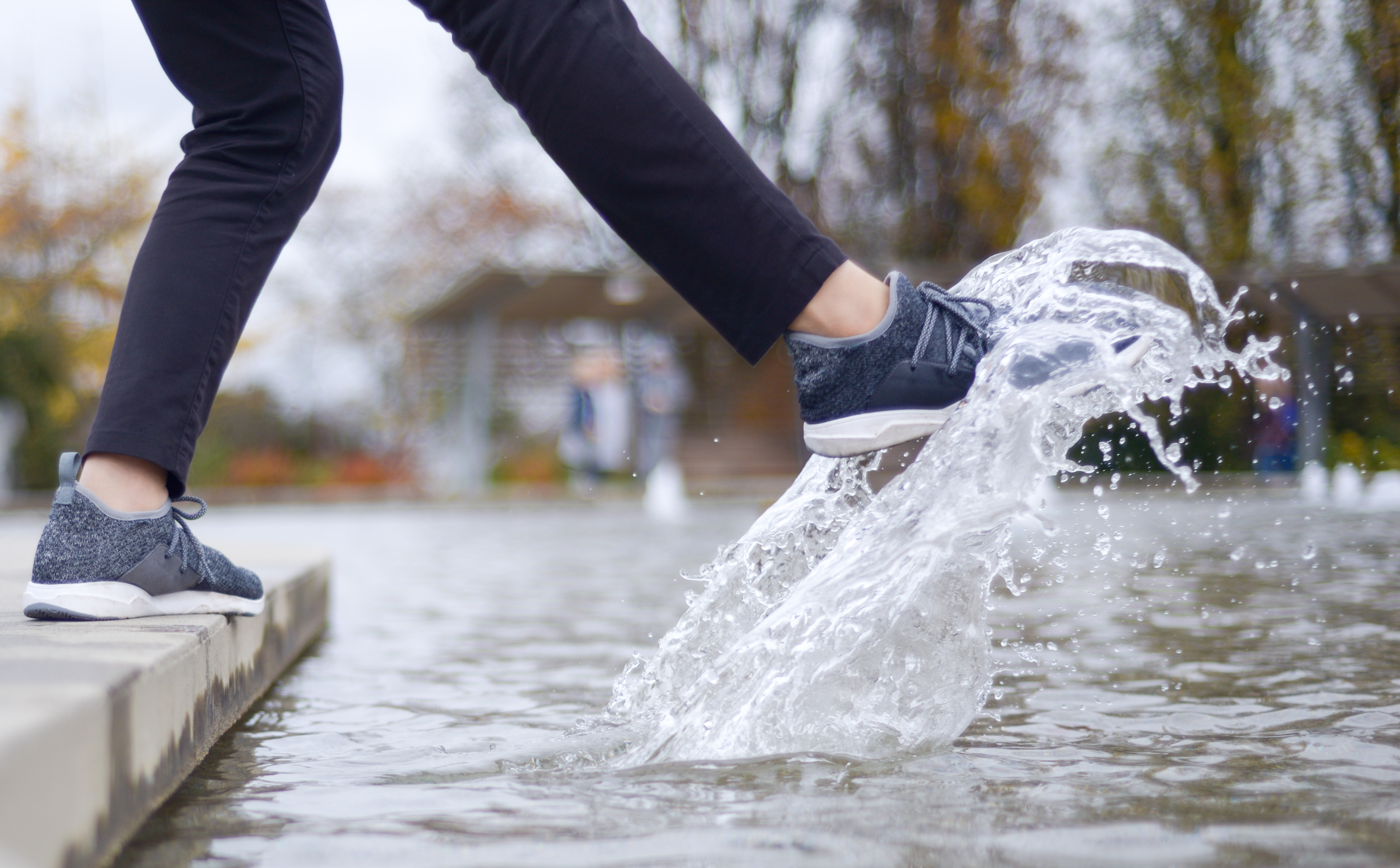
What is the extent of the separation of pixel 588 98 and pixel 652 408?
14.9 m

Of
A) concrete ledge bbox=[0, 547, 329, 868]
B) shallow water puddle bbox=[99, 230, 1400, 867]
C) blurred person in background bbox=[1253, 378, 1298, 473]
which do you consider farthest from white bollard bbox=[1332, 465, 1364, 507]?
concrete ledge bbox=[0, 547, 329, 868]

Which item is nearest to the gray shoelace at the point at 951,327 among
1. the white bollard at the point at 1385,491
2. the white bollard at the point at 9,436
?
the white bollard at the point at 1385,491

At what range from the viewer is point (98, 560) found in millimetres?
1651

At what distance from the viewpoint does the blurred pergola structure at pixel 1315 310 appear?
790cm

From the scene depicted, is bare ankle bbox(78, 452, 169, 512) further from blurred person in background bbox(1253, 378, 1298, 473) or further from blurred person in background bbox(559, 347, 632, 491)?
blurred person in background bbox(559, 347, 632, 491)

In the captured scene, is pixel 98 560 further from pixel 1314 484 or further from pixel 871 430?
pixel 1314 484

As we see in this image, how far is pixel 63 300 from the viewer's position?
1000 inches

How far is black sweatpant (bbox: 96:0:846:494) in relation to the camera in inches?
60.2

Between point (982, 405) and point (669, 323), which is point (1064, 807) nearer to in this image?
point (982, 405)

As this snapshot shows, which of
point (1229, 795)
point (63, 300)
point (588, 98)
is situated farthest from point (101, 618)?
point (63, 300)

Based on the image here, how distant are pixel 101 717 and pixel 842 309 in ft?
2.91

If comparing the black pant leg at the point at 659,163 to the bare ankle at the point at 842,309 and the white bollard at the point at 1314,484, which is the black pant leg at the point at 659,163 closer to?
the bare ankle at the point at 842,309

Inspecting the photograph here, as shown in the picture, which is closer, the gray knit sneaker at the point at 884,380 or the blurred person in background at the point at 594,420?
the gray knit sneaker at the point at 884,380

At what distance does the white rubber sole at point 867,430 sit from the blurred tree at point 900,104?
16.6 metres
